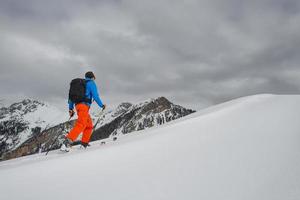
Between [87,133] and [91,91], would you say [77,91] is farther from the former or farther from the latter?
[87,133]

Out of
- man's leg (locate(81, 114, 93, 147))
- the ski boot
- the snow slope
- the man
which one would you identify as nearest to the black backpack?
the man

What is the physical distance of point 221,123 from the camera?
23.2ft

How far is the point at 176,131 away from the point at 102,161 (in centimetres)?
262

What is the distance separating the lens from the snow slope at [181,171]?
11.2 feet

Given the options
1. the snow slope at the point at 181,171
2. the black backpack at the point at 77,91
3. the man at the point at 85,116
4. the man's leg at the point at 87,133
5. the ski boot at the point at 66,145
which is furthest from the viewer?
the man's leg at the point at 87,133

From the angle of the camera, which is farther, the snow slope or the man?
the man

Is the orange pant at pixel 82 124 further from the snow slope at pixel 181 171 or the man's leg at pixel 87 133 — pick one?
the snow slope at pixel 181 171

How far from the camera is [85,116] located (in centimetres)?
769

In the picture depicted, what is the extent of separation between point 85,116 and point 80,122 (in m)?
0.23

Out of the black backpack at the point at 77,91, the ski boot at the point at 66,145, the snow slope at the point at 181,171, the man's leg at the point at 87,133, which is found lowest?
the snow slope at the point at 181,171

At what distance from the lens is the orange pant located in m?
7.46

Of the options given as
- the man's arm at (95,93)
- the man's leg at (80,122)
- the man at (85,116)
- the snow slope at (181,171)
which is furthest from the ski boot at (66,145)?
the snow slope at (181,171)

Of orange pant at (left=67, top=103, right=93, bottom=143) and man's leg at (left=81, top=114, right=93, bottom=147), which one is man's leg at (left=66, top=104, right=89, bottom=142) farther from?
man's leg at (left=81, top=114, right=93, bottom=147)

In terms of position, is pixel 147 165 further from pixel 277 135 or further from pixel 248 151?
pixel 277 135
